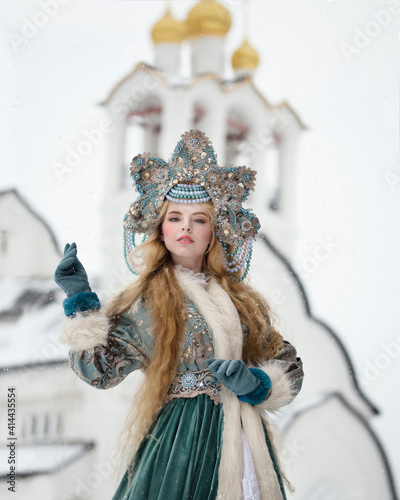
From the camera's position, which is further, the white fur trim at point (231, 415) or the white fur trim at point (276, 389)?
the white fur trim at point (276, 389)

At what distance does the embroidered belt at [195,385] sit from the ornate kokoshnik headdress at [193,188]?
1.47 ft

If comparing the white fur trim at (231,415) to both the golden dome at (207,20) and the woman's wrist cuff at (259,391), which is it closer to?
the woman's wrist cuff at (259,391)

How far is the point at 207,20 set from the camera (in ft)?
9.57

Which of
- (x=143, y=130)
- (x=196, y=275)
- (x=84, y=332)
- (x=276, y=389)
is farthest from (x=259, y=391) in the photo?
(x=143, y=130)

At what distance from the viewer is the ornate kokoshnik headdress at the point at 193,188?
6.29 feet

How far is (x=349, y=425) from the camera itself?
2.96m

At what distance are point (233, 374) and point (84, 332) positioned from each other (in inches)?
17.3

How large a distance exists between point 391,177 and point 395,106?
0.36 meters

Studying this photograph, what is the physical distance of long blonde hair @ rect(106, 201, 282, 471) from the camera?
1773 millimetres

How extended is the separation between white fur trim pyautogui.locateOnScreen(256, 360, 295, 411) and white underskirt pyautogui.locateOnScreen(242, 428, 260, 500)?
0.16 metres

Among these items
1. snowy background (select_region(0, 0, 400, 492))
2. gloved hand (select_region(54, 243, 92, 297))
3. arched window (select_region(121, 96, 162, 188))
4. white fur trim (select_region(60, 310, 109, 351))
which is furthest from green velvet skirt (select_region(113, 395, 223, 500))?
arched window (select_region(121, 96, 162, 188))

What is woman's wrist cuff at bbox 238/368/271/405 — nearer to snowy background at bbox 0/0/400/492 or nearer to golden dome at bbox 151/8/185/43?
snowy background at bbox 0/0/400/492

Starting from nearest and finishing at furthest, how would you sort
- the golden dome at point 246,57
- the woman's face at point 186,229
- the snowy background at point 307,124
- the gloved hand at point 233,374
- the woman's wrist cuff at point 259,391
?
the gloved hand at point 233,374, the woman's wrist cuff at point 259,391, the woman's face at point 186,229, the snowy background at point 307,124, the golden dome at point 246,57

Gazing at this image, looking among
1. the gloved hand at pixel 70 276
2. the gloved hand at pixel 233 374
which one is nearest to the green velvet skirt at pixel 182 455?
the gloved hand at pixel 233 374
